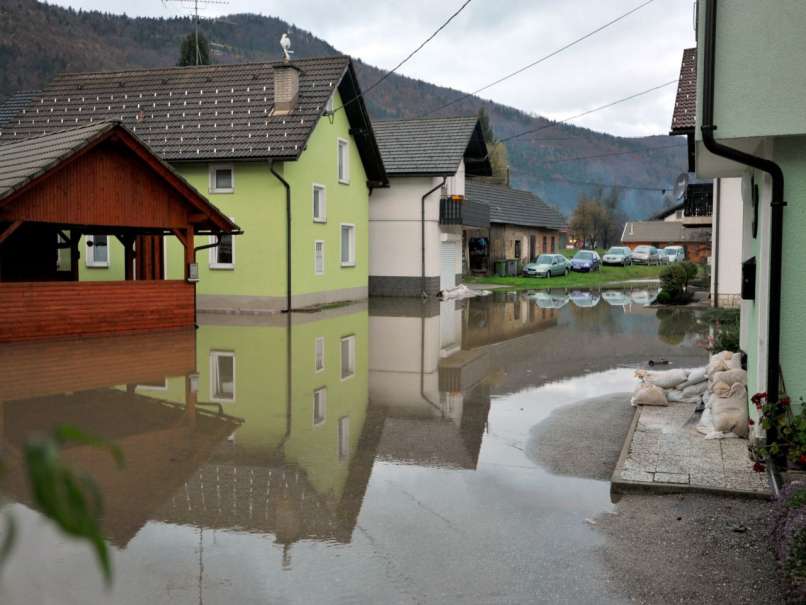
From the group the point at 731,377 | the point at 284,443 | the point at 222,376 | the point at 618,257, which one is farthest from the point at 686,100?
the point at 618,257

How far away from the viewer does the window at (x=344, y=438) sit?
26.7 feet

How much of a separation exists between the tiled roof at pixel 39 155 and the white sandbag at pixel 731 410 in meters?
13.4

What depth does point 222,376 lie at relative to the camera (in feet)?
42.1

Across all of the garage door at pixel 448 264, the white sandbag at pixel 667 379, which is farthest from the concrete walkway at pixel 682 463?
the garage door at pixel 448 264

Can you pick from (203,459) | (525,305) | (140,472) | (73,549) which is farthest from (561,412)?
(525,305)

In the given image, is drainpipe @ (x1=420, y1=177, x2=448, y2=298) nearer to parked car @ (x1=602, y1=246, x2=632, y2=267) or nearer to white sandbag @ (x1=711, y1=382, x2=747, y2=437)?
white sandbag @ (x1=711, y1=382, x2=747, y2=437)

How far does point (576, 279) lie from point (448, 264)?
1683cm

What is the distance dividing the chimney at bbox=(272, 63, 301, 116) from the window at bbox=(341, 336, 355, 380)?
10712mm

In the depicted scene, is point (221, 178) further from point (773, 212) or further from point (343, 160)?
point (773, 212)

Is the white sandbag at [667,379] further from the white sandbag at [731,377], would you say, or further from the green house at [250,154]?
the green house at [250,154]

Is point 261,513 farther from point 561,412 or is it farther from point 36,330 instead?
point 36,330

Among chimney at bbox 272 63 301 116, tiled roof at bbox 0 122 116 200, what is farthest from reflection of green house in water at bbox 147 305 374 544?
chimney at bbox 272 63 301 116

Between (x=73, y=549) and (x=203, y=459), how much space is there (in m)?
2.30

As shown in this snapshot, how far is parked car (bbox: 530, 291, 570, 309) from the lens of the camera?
30.6m
